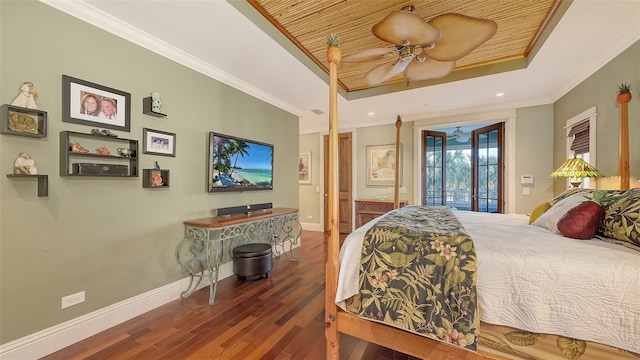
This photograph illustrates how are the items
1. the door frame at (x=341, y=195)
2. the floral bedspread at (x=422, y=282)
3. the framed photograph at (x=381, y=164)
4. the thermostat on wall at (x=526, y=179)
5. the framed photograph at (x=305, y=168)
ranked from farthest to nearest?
1. the framed photograph at (x=305, y=168)
2. the door frame at (x=341, y=195)
3. the framed photograph at (x=381, y=164)
4. the thermostat on wall at (x=526, y=179)
5. the floral bedspread at (x=422, y=282)

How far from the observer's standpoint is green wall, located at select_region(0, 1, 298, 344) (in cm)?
160

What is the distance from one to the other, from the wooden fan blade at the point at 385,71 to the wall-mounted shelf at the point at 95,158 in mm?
2434

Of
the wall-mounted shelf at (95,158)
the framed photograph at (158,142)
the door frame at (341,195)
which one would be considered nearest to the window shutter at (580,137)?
the door frame at (341,195)

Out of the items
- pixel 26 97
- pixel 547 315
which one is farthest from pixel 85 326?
pixel 547 315

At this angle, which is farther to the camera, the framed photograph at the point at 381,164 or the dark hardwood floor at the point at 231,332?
the framed photograph at the point at 381,164

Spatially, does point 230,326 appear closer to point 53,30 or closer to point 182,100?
point 182,100

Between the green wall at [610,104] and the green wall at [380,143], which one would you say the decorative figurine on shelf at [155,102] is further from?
the green wall at [610,104]

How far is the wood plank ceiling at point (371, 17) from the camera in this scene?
2131 millimetres

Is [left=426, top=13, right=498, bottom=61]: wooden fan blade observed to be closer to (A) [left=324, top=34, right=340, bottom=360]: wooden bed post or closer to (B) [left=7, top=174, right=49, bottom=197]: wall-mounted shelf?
(A) [left=324, top=34, right=340, bottom=360]: wooden bed post

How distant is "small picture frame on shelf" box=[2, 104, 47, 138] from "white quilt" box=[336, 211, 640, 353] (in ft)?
9.72

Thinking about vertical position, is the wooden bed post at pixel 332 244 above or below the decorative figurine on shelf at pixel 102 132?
below

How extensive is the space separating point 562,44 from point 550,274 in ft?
8.47

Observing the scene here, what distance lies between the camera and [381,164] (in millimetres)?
5324

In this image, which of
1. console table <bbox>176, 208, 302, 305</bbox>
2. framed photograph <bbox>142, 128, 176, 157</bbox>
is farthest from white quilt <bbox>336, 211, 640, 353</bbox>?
framed photograph <bbox>142, 128, 176, 157</bbox>
